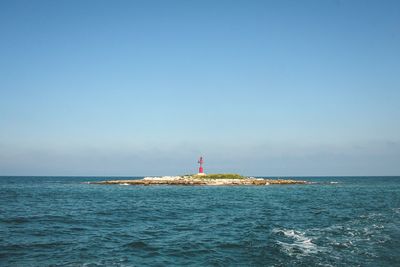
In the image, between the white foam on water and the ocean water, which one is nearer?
the ocean water

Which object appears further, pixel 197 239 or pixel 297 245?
pixel 197 239

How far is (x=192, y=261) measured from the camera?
16625 millimetres

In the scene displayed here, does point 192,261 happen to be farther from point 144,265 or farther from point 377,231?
point 377,231

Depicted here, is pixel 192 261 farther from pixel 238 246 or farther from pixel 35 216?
pixel 35 216

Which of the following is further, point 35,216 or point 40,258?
point 35,216

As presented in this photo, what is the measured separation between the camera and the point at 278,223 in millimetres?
27734

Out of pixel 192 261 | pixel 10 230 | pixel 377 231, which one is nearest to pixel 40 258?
pixel 192 261

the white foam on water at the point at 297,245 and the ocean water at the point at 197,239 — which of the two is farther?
the white foam on water at the point at 297,245

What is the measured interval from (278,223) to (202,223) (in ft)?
19.4

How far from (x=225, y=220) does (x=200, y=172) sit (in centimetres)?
7483

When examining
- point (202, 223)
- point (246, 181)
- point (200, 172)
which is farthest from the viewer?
point (200, 172)

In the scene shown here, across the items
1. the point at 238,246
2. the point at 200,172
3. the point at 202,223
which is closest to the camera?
the point at 238,246

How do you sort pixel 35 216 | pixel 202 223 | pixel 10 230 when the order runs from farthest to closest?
pixel 35 216 < pixel 202 223 < pixel 10 230

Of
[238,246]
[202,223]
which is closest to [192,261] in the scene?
[238,246]
